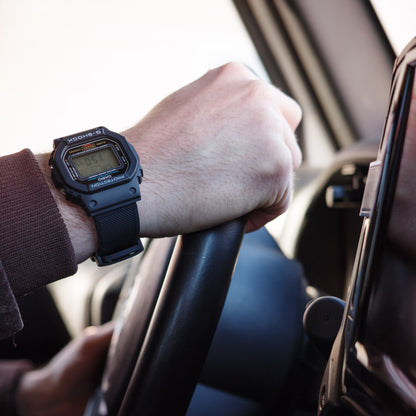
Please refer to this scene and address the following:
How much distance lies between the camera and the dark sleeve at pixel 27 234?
652mm

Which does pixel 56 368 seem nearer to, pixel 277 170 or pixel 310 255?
pixel 310 255

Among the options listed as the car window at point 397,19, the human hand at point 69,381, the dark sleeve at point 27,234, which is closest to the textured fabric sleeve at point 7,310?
the dark sleeve at point 27,234

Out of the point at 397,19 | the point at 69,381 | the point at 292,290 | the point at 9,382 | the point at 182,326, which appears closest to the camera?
the point at 182,326

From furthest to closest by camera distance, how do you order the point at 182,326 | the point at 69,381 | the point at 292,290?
1. the point at 69,381
2. the point at 292,290
3. the point at 182,326

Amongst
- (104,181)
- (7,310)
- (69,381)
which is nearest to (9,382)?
(69,381)

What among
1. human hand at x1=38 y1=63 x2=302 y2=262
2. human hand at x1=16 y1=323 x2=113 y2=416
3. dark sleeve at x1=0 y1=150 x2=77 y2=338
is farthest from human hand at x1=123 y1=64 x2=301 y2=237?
human hand at x1=16 y1=323 x2=113 y2=416

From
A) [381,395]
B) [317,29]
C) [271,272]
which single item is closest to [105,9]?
[317,29]

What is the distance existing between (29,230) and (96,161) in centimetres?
13

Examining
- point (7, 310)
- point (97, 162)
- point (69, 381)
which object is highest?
point (97, 162)

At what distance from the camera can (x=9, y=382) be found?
1.46 m

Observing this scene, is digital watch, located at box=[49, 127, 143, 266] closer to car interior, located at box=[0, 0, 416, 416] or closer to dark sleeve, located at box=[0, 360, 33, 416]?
car interior, located at box=[0, 0, 416, 416]

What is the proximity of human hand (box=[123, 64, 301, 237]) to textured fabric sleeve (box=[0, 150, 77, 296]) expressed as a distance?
0.12 metres

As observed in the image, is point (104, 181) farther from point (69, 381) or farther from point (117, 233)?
point (69, 381)

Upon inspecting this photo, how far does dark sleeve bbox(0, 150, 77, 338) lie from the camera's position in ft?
2.14
